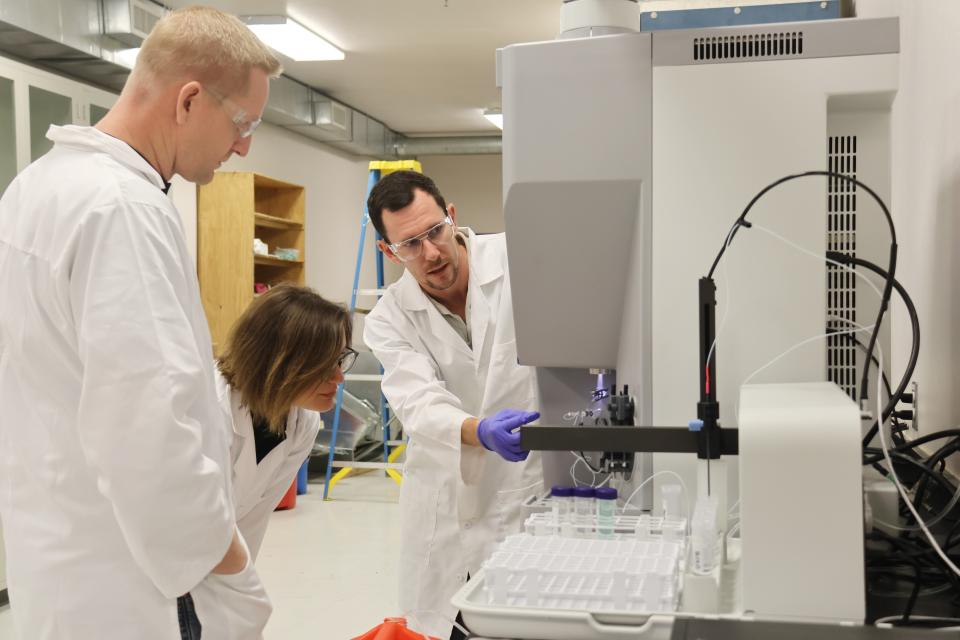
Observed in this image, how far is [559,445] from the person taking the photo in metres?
1.05

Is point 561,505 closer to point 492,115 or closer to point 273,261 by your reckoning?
point 273,261

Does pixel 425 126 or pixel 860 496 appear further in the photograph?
pixel 425 126

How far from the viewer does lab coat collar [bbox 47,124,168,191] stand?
1188mm

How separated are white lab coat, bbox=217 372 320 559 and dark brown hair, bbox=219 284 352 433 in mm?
24

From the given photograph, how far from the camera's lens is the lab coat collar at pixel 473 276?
6.70 ft

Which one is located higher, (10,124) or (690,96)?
(10,124)

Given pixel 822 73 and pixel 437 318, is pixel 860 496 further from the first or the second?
pixel 437 318

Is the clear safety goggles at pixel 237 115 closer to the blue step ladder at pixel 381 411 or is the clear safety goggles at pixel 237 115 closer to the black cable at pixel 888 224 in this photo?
the black cable at pixel 888 224

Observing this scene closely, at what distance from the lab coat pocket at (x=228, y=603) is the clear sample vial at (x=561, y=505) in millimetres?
464

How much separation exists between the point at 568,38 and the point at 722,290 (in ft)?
1.42

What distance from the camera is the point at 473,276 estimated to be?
2051 millimetres

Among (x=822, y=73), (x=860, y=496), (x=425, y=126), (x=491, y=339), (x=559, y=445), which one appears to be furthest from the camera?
(x=425, y=126)

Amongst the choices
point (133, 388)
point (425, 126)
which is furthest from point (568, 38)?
point (425, 126)

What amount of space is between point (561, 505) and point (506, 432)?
31 cm
